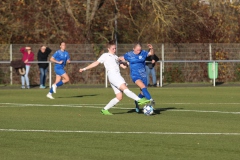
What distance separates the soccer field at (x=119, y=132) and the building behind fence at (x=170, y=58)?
53.9ft

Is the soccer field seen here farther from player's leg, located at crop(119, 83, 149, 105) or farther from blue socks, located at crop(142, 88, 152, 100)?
blue socks, located at crop(142, 88, 152, 100)

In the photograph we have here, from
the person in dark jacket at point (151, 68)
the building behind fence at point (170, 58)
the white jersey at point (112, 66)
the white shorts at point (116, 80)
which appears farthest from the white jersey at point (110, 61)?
the building behind fence at point (170, 58)

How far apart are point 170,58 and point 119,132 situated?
25.4 m

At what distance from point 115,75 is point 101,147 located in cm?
655

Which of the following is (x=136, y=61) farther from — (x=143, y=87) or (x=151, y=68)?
(x=151, y=68)

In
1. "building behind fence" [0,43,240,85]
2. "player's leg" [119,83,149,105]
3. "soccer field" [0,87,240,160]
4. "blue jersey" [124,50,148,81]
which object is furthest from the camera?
"building behind fence" [0,43,240,85]

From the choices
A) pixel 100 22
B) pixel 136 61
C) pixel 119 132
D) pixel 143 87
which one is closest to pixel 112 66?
pixel 136 61

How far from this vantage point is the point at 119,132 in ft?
45.9


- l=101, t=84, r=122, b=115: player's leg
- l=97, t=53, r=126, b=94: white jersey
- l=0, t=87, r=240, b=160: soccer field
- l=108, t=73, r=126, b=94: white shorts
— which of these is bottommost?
l=0, t=87, r=240, b=160: soccer field

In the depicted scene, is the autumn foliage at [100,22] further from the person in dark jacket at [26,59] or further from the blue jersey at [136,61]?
the blue jersey at [136,61]

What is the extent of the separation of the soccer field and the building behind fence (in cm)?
1641

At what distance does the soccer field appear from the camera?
11031 mm

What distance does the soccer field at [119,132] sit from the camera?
1103cm

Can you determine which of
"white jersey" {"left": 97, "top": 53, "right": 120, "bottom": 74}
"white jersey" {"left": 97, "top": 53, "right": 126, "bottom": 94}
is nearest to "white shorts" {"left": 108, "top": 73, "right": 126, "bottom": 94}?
"white jersey" {"left": 97, "top": 53, "right": 126, "bottom": 94}
